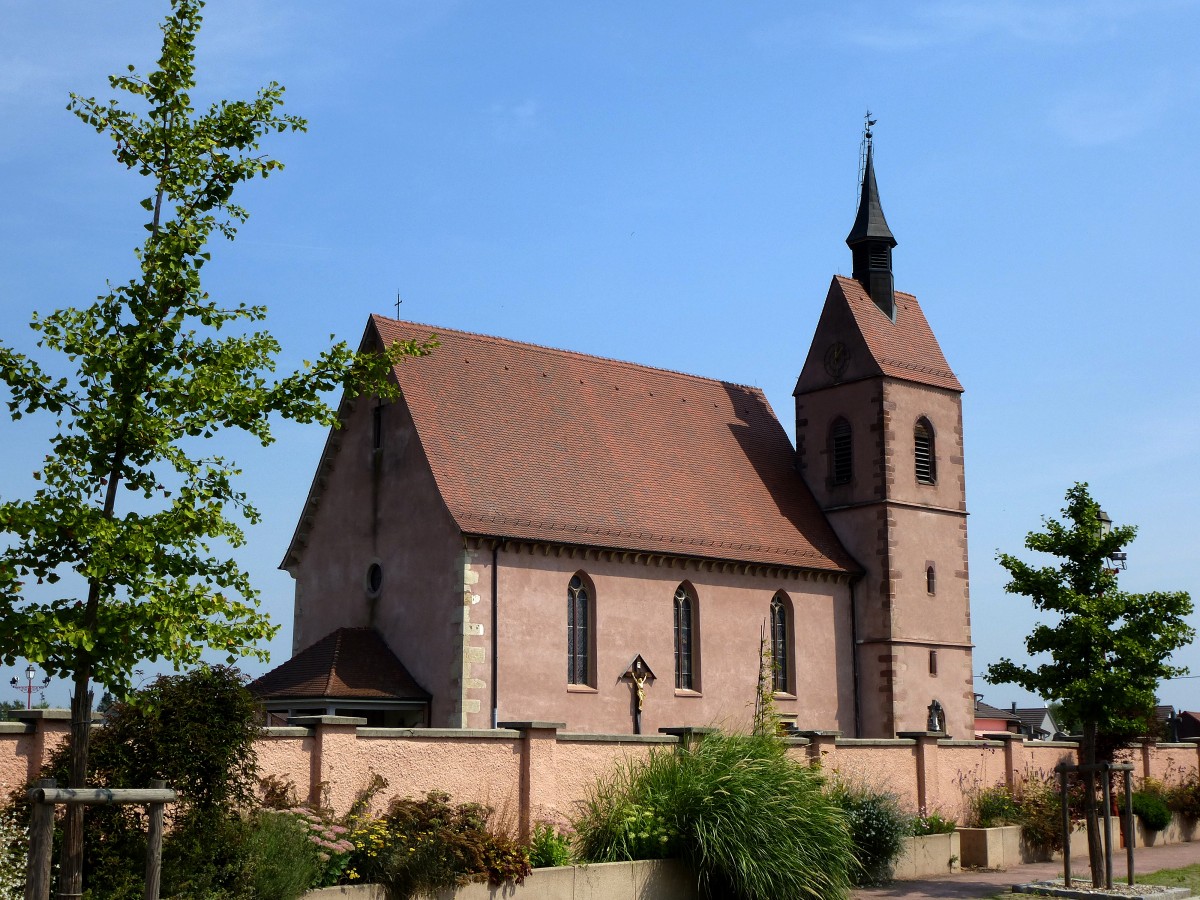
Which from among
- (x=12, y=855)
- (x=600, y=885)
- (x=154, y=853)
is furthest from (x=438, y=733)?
(x=154, y=853)

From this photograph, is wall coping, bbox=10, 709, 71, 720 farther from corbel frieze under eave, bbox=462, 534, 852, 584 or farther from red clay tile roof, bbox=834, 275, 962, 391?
red clay tile roof, bbox=834, 275, 962, 391

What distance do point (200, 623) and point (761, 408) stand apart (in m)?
29.7

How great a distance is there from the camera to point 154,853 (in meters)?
10.3

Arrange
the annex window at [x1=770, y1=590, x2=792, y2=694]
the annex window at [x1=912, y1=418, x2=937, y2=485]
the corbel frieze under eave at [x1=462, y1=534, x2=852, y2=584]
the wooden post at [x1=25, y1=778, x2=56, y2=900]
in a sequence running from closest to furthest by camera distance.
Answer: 1. the wooden post at [x1=25, y1=778, x2=56, y2=900]
2. the corbel frieze under eave at [x1=462, y1=534, x2=852, y2=584]
3. the annex window at [x1=770, y1=590, x2=792, y2=694]
4. the annex window at [x1=912, y1=418, x2=937, y2=485]

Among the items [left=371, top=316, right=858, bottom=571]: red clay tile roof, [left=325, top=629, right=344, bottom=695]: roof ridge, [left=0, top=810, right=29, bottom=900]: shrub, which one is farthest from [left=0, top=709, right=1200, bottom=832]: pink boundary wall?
[left=325, top=629, right=344, bottom=695]: roof ridge

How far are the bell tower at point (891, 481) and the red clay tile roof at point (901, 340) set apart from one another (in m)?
0.04

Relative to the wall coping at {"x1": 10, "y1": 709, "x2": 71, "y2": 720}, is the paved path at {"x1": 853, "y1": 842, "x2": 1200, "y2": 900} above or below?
below

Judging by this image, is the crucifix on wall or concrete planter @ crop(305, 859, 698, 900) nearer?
concrete planter @ crop(305, 859, 698, 900)

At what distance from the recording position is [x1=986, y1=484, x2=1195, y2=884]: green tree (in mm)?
19984

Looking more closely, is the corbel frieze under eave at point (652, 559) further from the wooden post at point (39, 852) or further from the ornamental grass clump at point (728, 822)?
the wooden post at point (39, 852)

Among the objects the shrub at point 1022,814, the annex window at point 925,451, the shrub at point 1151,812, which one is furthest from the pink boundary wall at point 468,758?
the annex window at point 925,451

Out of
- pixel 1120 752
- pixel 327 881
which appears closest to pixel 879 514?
pixel 1120 752

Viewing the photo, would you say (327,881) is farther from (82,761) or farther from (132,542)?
(132,542)

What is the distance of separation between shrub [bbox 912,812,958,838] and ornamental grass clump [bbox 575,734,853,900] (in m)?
4.90
